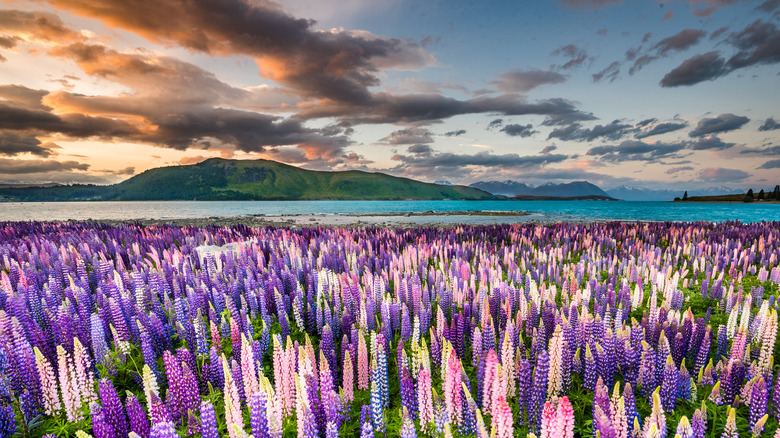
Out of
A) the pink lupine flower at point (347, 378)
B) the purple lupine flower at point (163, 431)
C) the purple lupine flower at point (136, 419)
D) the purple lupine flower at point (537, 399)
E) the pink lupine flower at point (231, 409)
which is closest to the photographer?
the purple lupine flower at point (163, 431)

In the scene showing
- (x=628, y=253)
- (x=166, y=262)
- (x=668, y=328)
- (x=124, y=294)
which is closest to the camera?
(x=668, y=328)

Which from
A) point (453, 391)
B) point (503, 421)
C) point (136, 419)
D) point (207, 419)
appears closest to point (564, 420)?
point (503, 421)

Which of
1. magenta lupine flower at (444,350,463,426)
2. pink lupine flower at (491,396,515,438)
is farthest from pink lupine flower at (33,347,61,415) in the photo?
pink lupine flower at (491,396,515,438)

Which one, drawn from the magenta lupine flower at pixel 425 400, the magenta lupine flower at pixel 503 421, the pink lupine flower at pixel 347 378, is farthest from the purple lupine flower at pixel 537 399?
the pink lupine flower at pixel 347 378

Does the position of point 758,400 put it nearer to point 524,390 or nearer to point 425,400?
point 524,390

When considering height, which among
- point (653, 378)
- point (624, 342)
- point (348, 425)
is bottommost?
point (348, 425)

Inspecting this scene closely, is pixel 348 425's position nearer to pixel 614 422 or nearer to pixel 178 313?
pixel 614 422

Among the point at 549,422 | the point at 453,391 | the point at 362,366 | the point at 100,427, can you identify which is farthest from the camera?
the point at 362,366

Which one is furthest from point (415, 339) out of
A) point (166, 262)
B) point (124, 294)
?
point (166, 262)

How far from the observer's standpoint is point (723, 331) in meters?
5.35

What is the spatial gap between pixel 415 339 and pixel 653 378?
9.14 ft

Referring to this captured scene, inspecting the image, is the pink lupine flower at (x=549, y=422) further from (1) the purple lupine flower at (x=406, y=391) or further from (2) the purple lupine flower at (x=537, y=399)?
(1) the purple lupine flower at (x=406, y=391)

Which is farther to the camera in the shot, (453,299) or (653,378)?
(453,299)

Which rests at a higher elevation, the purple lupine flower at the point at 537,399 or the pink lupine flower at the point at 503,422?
the pink lupine flower at the point at 503,422
